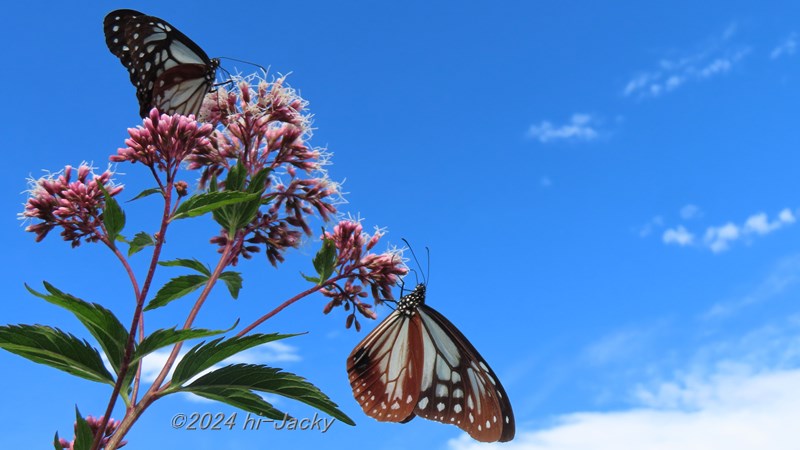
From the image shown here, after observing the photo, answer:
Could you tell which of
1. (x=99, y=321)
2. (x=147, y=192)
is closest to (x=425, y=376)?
(x=147, y=192)

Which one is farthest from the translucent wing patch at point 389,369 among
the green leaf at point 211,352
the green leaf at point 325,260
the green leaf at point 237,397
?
the green leaf at point 211,352

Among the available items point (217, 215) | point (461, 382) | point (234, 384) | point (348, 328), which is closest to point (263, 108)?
point (217, 215)

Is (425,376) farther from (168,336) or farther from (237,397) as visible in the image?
(168,336)

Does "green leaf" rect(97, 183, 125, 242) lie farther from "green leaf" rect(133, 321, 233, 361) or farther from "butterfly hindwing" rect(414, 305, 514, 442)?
"butterfly hindwing" rect(414, 305, 514, 442)

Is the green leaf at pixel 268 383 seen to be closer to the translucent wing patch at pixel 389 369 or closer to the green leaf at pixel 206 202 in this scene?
the green leaf at pixel 206 202

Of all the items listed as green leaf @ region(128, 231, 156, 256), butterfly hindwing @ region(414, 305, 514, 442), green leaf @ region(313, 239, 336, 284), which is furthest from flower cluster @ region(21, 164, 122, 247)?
butterfly hindwing @ region(414, 305, 514, 442)
